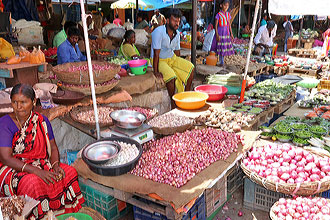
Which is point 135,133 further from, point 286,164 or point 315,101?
point 315,101

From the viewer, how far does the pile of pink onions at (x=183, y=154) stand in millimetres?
2477

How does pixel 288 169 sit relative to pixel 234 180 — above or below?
above

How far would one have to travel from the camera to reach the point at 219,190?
9.84 ft

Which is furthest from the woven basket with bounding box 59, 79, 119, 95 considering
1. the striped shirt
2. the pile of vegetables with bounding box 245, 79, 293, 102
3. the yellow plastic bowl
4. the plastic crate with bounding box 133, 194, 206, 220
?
the striped shirt

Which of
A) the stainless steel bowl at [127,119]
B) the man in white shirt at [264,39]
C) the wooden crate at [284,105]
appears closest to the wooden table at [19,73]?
the stainless steel bowl at [127,119]

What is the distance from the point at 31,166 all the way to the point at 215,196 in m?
1.77

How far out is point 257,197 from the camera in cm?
305

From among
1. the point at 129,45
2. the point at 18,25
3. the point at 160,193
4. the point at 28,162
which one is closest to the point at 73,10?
the point at 18,25

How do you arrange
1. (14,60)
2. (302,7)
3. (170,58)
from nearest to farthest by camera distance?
1. (302,7)
2. (14,60)
3. (170,58)

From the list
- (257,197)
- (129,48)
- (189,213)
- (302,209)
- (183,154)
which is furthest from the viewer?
(129,48)

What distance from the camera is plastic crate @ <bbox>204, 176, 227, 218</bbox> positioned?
9.23 ft

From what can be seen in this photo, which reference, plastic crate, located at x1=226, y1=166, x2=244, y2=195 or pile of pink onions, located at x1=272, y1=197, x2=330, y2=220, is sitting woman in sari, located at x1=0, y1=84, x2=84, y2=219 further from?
pile of pink onions, located at x1=272, y1=197, x2=330, y2=220

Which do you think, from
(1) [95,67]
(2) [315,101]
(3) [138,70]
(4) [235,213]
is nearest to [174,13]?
(3) [138,70]

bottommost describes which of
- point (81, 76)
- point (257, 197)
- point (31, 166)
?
point (257, 197)
